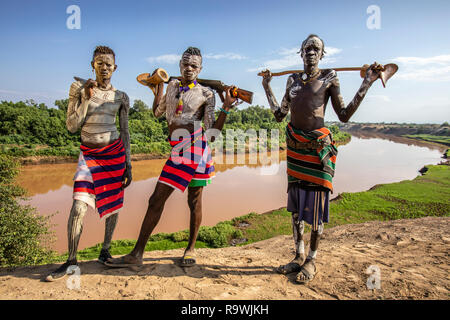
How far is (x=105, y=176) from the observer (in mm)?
3014

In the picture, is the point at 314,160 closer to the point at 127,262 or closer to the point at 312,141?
the point at 312,141

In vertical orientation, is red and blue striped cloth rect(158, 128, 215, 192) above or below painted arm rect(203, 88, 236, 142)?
below

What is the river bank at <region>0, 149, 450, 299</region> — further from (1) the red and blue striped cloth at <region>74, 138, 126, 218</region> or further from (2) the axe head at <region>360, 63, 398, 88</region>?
(2) the axe head at <region>360, 63, 398, 88</region>

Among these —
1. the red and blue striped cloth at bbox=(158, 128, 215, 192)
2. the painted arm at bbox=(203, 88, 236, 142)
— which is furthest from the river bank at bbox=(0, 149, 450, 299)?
the painted arm at bbox=(203, 88, 236, 142)

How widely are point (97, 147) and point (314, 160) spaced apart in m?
2.35

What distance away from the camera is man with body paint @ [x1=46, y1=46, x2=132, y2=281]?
111 inches

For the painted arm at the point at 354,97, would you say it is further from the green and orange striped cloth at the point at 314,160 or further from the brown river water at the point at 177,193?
the brown river water at the point at 177,193

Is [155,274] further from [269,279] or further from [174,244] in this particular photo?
[174,244]

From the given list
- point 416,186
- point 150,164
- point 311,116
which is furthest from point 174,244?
point 150,164

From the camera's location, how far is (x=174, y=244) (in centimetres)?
835

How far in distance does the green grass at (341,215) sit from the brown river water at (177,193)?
5.08 feet

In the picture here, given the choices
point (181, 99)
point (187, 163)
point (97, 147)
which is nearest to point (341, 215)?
point (187, 163)

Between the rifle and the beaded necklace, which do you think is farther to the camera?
the beaded necklace

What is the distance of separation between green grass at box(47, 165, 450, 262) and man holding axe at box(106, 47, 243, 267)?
5.13m
